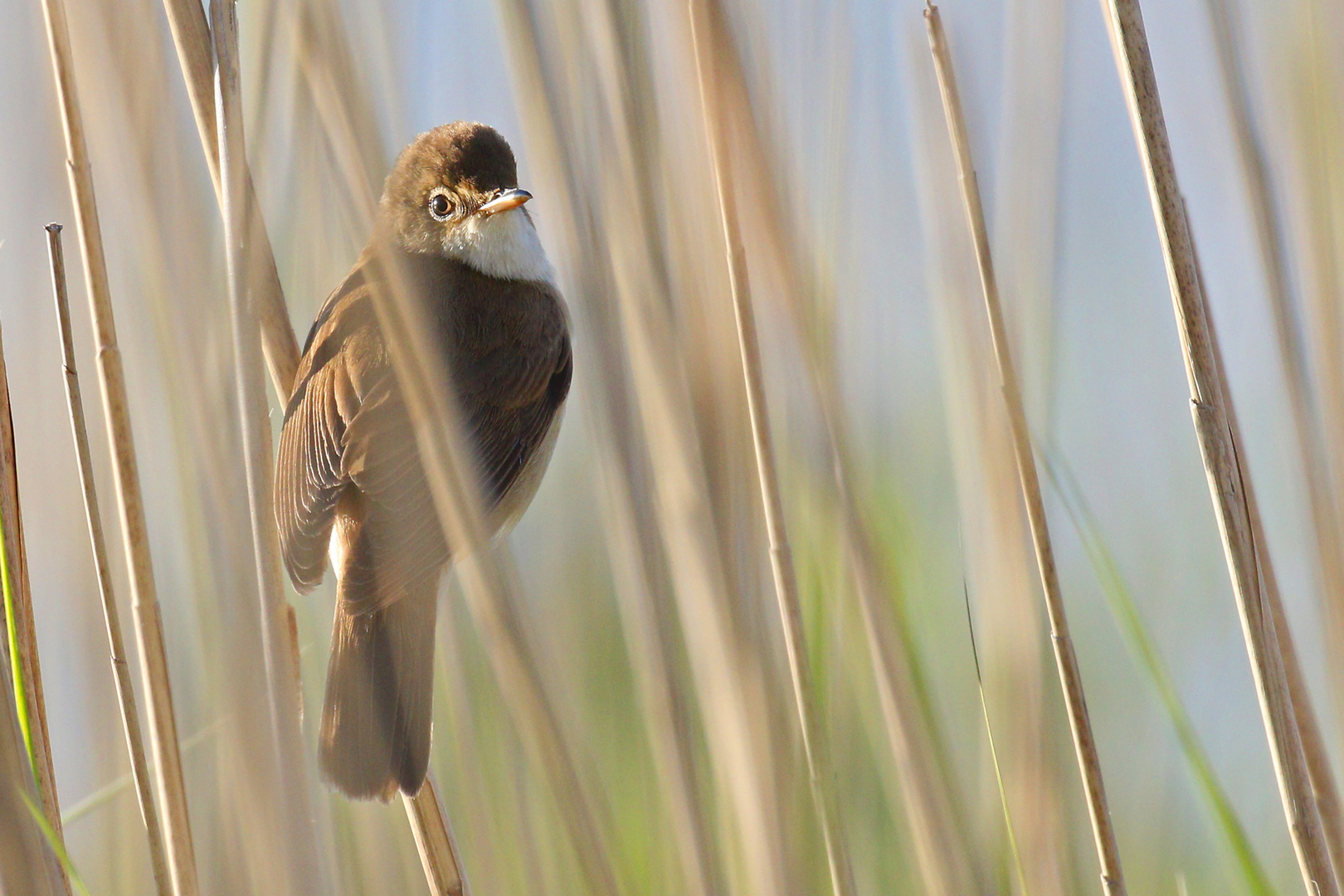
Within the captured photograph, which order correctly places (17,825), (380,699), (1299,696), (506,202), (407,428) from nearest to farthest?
(17,825) → (1299,696) → (380,699) → (407,428) → (506,202)

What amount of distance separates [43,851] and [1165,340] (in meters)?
2.71

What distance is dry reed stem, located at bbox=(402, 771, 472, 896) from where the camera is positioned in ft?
5.12

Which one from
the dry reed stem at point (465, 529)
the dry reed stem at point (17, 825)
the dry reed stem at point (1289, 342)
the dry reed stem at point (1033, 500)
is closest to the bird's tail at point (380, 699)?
the dry reed stem at point (465, 529)

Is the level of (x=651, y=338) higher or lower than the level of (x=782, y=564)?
higher

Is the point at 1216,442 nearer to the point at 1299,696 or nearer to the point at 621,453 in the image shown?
the point at 1299,696

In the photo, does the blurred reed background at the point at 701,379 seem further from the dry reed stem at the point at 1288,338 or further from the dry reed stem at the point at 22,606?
the dry reed stem at the point at 22,606

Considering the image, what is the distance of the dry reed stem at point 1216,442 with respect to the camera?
1.34 metres

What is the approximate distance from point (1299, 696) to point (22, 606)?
1.54 m

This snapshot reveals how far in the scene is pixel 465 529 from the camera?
1.44m

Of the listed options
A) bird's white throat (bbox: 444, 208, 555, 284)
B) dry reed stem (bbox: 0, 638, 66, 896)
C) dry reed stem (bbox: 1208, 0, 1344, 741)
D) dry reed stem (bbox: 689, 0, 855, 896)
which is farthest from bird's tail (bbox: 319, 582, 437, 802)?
dry reed stem (bbox: 1208, 0, 1344, 741)

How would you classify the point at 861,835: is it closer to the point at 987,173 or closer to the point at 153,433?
the point at 987,173

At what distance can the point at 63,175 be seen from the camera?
208 cm

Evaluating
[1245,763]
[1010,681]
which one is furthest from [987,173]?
[1245,763]

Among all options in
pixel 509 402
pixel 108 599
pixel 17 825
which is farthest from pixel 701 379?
pixel 17 825
